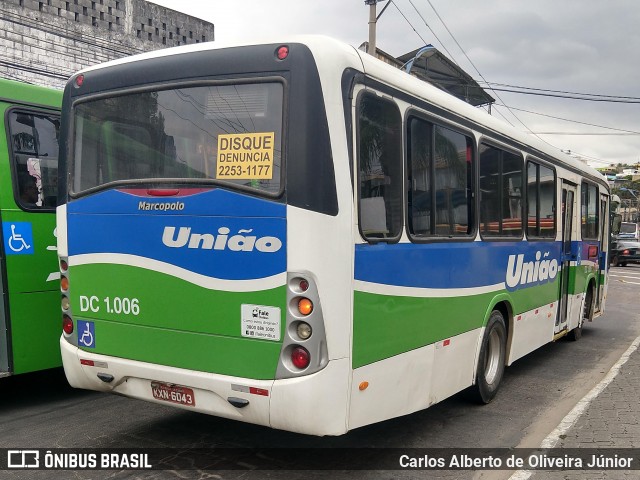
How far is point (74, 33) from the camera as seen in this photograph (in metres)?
16.3

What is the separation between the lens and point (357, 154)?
431cm

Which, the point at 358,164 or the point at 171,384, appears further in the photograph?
the point at 171,384

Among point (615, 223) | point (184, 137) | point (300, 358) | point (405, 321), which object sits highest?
point (184, 137)

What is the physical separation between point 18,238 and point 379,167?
3.66 metres

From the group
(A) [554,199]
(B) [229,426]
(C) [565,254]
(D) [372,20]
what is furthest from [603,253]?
(D) [372,20]

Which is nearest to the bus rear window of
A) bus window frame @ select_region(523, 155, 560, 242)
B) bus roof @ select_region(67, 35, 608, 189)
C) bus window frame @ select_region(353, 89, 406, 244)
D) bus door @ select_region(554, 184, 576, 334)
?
bus roof @ select_region(67, 35, 608, 189)

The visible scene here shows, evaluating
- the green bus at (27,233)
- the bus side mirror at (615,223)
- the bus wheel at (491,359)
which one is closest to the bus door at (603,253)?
the bus side mirror at (615,223)

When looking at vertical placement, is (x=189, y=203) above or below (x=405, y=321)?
above

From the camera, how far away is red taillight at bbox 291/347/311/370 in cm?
404

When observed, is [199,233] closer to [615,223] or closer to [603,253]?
[603,253]

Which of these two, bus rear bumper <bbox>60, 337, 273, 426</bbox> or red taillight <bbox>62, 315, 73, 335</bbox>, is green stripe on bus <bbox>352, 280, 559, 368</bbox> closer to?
bus rear bumper <bbox>60, 337, 273, 426</bbox>

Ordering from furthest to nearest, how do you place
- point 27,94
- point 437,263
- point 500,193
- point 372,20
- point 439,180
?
point 372,20, point 500,193, point 27,94, point 439,180, point 437,263

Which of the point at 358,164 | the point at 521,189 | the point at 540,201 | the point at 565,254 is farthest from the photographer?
the point at 565,254

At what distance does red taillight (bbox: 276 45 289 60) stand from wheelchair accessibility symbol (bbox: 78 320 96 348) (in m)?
2.51
